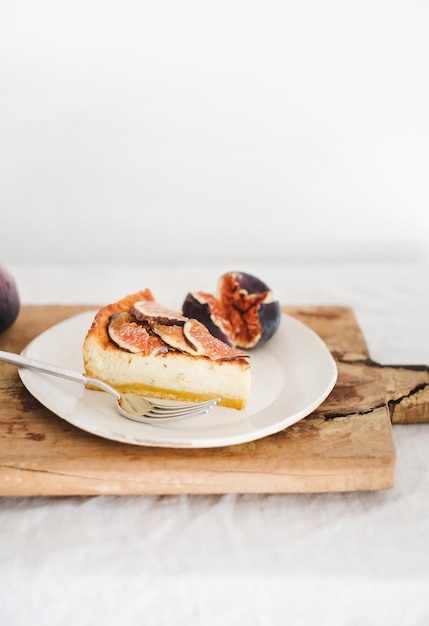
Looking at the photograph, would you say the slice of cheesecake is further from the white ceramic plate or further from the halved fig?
the halved fig

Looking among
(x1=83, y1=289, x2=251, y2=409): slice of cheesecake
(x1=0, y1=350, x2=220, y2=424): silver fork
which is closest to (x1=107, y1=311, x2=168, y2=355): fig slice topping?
(x1=83, y1=289, x2=251, y2=409): slice of cheesecake

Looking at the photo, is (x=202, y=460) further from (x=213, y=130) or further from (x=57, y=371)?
(x=213, y=130)

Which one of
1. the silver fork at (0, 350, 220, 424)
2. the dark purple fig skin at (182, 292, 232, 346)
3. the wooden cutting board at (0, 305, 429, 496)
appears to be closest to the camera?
the wooden cutting board at (0, 305, 429, 496)

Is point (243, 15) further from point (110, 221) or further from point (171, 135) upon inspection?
point (110, 221)

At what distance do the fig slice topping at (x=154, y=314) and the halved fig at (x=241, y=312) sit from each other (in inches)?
5.7

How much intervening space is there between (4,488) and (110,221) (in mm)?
2060

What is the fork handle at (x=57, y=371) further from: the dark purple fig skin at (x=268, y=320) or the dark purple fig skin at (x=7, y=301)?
the dark purple fig skin at (x=268, y=320)

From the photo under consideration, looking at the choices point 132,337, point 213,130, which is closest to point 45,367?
point 132,337

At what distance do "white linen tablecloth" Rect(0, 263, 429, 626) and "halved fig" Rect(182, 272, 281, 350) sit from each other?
0.64 metres

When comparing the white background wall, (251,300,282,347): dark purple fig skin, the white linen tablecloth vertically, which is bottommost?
the white linen tablecloth

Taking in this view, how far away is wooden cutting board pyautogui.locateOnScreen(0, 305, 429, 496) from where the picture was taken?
1510 millimetres

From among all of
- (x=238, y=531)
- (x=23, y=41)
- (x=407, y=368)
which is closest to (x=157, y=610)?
(x=238, y=531)

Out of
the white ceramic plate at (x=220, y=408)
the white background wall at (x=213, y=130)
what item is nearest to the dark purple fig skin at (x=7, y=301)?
the white ceramic plate at (x=220, y=408)

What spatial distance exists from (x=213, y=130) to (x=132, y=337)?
1622mm
